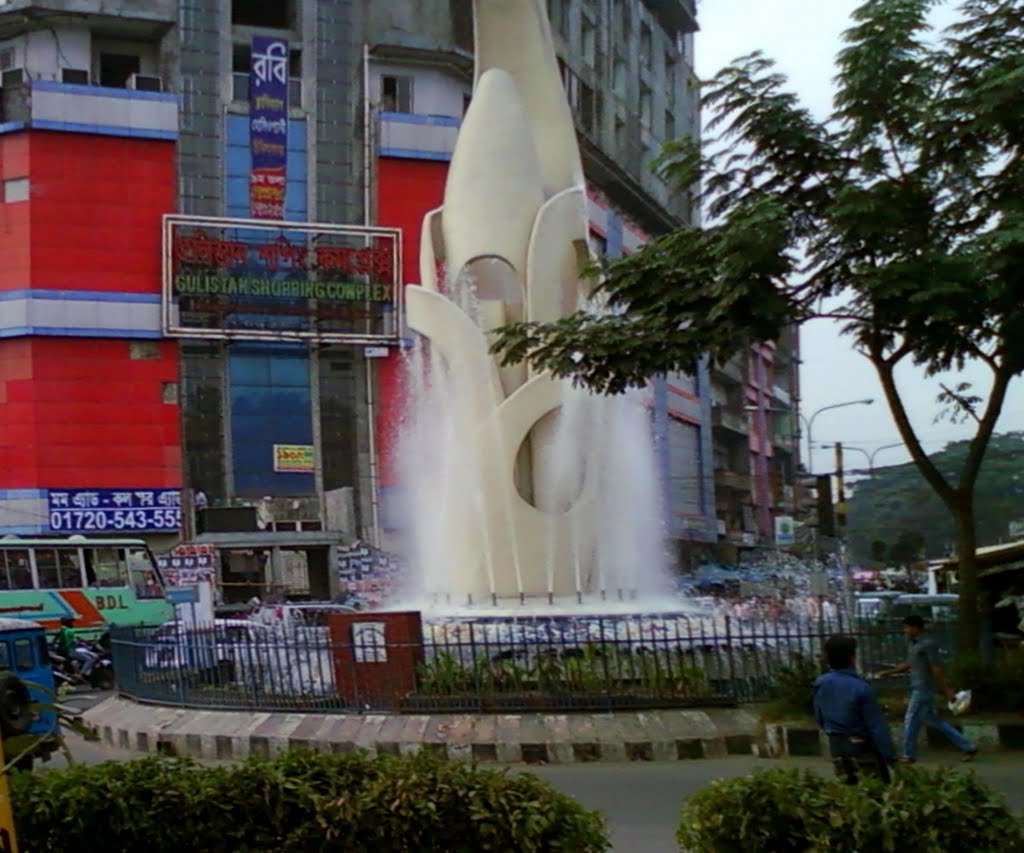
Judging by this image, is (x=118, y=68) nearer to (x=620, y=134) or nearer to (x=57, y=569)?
(x=57, y=569)

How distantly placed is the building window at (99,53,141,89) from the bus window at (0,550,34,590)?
75.6 ft

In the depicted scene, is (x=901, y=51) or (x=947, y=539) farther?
(x=947, y=539)

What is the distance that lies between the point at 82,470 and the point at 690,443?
3272cm

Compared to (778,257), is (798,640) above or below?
below

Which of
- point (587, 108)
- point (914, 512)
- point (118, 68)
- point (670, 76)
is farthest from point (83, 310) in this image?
point (914, 512)

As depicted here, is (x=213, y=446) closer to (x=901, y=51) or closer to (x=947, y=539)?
(x=901, y=51)

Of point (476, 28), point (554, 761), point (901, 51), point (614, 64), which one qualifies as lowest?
point (554, 761)

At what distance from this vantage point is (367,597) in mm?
39219

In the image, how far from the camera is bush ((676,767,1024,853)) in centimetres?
511

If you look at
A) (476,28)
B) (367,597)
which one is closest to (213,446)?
(367,597)

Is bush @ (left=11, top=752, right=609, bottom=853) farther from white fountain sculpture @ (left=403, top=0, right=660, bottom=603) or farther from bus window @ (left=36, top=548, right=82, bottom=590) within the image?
bus window @ (left=36, top=548, right=82, bottom=590)

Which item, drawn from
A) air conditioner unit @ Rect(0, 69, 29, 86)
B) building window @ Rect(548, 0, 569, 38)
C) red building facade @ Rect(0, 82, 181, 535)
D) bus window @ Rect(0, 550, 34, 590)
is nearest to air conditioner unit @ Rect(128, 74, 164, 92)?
red building facade @ Rect(0, 82, 181, 535)

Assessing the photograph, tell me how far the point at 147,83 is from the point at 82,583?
2204 cm

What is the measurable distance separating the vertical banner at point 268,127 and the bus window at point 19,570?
2008 centimetres
